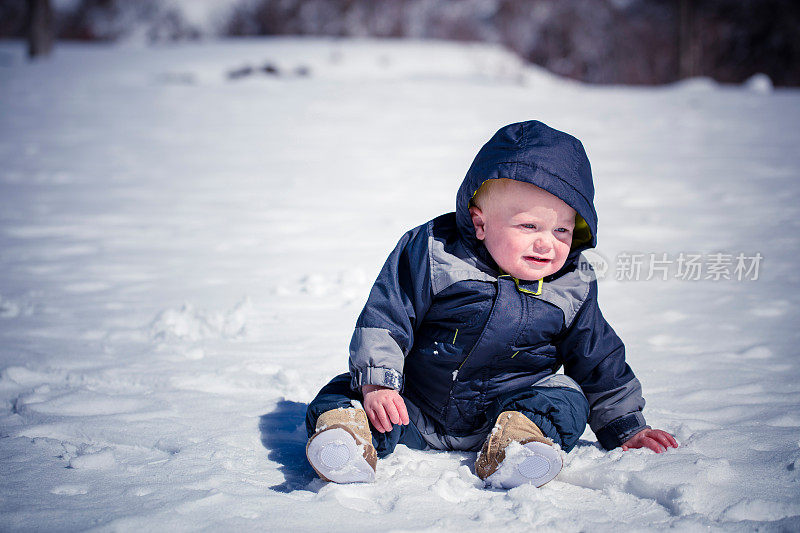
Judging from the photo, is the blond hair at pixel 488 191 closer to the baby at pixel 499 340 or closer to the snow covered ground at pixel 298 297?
the baby at pixel 499 340

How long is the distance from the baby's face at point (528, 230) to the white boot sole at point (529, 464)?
438 mm

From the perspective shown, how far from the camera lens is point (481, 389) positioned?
180 cm

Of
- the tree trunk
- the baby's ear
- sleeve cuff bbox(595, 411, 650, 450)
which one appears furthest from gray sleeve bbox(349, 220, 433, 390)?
the tree trunk

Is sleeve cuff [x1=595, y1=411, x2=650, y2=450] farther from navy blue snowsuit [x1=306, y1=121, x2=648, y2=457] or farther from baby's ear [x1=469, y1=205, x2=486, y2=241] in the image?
baby's ear [x1=469, y1=205, x2=486, y2=241]

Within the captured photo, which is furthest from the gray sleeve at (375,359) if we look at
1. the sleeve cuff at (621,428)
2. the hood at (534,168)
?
the sleeve cuff at (621,428)

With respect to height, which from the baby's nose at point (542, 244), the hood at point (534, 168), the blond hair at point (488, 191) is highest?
the hood at point (534, 168)

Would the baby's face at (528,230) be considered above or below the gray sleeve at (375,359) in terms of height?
above

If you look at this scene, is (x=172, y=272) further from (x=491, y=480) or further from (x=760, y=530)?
(x=760, y=530)

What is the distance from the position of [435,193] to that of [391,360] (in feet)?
12.8

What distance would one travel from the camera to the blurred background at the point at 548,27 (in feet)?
68.6

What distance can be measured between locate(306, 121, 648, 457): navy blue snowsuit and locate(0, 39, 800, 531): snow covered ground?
0.12 m

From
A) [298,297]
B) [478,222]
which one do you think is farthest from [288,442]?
[298,297]

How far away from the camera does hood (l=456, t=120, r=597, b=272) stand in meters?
1.65

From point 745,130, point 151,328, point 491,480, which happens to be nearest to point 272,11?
point 745,130
